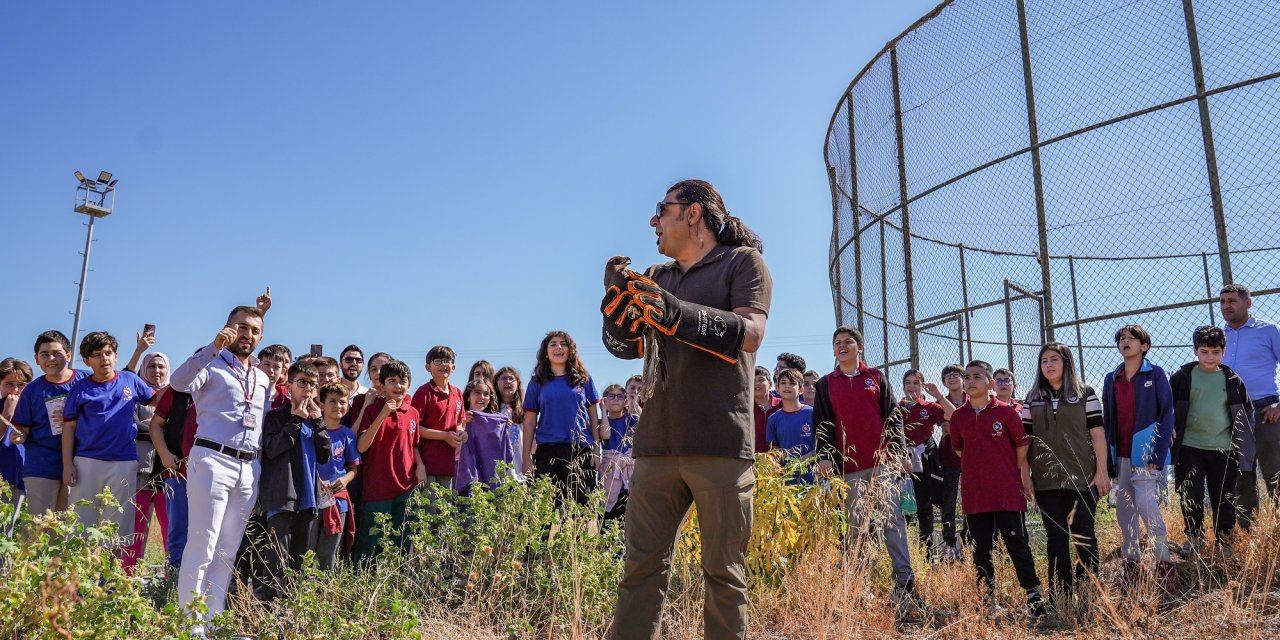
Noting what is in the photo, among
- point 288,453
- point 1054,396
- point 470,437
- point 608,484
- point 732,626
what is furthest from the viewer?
point 470,437

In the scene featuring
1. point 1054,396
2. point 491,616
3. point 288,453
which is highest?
point 1054,396

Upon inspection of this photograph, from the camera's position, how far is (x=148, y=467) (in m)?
6.22

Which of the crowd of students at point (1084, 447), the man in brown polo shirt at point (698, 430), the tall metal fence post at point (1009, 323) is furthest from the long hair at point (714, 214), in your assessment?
the tall metal fence post at point (1009, 323)

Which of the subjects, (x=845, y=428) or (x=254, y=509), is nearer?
(x=254, y=509)

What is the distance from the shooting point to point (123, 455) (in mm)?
5809

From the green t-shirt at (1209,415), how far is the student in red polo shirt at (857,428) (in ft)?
5.86

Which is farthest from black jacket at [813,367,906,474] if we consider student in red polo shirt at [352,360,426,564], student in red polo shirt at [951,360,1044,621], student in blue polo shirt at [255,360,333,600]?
student in blue polo shirt at [255,360,333,600]

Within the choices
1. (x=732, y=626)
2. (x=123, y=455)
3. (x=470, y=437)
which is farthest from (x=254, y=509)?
(x=732, y=626)

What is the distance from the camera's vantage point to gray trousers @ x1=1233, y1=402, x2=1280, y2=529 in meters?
5.72

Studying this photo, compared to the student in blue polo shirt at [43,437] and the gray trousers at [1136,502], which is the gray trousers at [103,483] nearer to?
the student in blue polo shirt at [43,437]

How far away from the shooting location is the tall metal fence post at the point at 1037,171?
7.20 m

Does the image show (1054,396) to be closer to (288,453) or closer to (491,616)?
(491,616)

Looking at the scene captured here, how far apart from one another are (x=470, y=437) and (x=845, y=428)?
8.84 ft

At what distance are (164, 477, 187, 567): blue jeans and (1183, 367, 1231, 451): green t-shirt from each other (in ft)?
20.7
